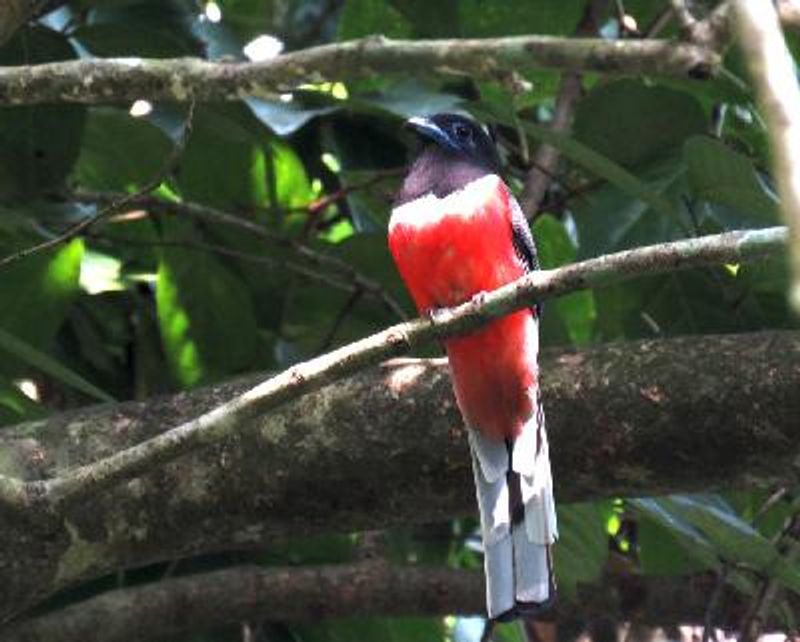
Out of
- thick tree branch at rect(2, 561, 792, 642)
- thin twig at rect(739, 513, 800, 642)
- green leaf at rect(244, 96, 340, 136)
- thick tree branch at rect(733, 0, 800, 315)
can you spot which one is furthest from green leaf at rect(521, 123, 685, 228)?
thick tree branch at rect(733, 0, 800, 315)

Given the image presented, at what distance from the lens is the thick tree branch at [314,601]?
11.0ft

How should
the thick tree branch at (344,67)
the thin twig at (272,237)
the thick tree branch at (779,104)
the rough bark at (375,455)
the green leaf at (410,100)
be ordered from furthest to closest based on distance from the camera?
1. the thin twig at (272,237)
2. the green leaf at (410,100)
3. the rough bark at (375,455)
4. the thick tree branch at (344,67)
5. the thick tree branch at (779,104)

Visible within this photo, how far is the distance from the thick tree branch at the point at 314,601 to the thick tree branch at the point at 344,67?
1.21 meters

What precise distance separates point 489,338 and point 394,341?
1.10m

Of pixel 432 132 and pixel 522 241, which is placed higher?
pixel 432 132

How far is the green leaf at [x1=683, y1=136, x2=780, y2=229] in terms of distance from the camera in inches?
127

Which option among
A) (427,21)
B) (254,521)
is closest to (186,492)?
(254,521)

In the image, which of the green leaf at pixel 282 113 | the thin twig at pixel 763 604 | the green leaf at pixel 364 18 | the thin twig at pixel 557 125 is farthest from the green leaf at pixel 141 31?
the thin twig at pixel 763 604

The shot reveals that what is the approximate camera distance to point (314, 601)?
11.8 feet

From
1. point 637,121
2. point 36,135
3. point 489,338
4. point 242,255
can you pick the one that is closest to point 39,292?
point 36,135

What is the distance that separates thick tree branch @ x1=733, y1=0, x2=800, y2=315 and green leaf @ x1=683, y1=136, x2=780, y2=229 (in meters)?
1.92

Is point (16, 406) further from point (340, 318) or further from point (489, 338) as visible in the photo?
point (489, 338)

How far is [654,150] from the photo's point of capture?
12.5 ft

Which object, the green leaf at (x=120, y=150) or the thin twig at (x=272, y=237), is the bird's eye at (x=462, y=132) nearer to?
the thin twig at (x=272, y=237)
